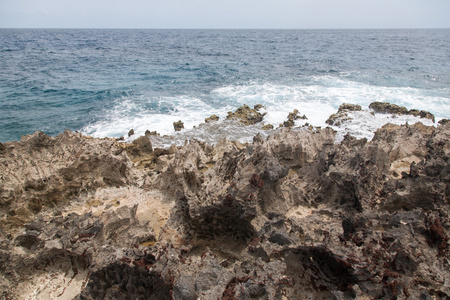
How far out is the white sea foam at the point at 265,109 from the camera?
17656 millimetres

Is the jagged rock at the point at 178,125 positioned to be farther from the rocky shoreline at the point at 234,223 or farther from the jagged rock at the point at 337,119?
the jagged rock at the point at 337,119

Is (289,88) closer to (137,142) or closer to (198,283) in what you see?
(137,142)

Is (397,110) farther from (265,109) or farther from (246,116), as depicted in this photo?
(246,116)

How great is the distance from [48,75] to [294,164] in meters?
35.7

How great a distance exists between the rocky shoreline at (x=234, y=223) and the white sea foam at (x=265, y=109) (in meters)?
8.22

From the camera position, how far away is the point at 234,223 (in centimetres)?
582

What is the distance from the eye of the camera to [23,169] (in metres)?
7.16

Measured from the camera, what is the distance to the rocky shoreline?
13.6ft

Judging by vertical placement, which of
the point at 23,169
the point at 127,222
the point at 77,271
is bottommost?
the point at 77,271

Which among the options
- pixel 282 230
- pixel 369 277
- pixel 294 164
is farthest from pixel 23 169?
pixel 369 277

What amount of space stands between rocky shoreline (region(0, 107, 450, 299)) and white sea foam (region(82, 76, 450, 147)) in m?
8.22

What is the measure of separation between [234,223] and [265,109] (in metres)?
17.2

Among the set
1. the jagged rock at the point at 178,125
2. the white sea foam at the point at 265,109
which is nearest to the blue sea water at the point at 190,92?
the white sea foam at the point at 265,109

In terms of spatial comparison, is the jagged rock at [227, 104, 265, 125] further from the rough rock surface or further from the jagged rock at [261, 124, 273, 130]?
the rough rock surface
